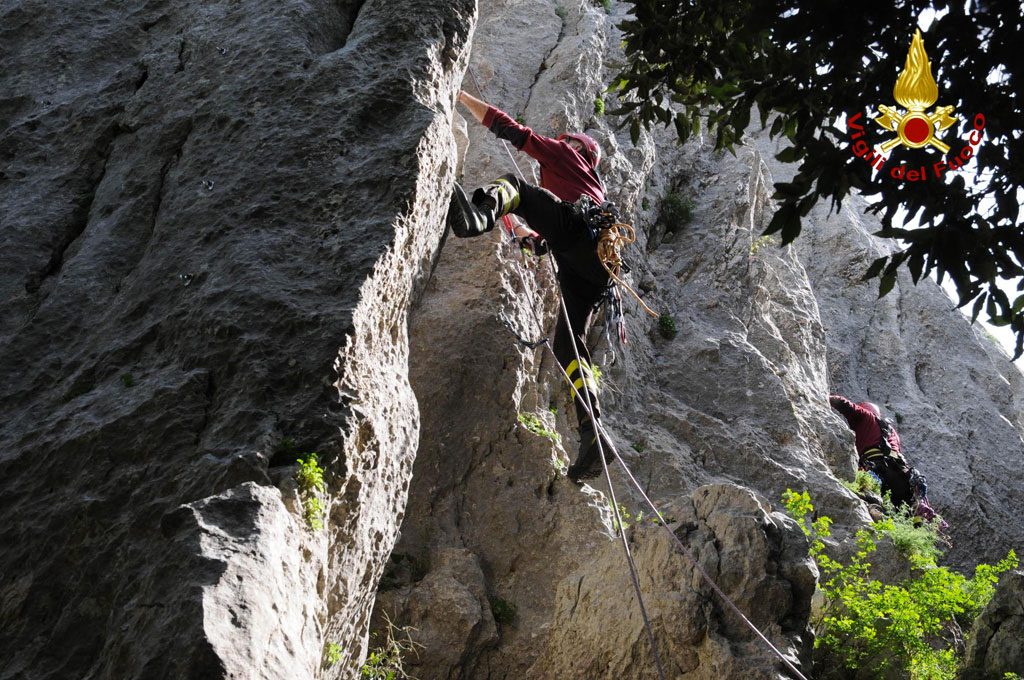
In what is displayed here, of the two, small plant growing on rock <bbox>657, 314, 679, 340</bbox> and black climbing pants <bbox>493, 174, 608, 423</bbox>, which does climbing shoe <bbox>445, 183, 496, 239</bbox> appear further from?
→ small plant growing on rock <bbox>657, 314, 679, 340</bbox>

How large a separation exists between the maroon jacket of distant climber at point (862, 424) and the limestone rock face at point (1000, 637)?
5450 millimetres

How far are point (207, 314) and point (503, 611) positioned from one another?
3.38m

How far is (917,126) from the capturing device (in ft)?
11.6

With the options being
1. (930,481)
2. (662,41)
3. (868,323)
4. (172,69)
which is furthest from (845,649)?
(868,323)

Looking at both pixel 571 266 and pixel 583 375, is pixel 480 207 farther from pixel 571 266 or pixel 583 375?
pixel 583 375

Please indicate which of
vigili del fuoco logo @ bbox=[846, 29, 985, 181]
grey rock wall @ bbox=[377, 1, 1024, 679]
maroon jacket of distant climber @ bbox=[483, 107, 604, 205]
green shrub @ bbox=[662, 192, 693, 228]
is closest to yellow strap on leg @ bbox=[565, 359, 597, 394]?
grey rock wall @ bbox=[377, 1, 1024, 679]

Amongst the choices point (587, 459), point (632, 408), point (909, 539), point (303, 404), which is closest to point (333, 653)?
point (303, 404)

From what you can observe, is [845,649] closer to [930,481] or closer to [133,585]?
[133,585]

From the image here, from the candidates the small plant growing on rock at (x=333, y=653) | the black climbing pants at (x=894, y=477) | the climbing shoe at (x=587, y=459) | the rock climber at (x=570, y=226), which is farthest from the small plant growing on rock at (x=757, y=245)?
the small plant growing on rock at (x=333, y=653)

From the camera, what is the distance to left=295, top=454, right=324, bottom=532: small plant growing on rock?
3.74 metres

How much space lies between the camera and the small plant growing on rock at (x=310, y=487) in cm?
374

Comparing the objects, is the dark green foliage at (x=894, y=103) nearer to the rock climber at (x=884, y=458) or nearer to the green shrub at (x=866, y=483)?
the green shrub at (x=866, y=483)

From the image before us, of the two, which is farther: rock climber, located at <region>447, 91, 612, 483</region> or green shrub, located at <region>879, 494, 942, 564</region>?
green shrub, located at <region>879, 494, 942, 564</region>

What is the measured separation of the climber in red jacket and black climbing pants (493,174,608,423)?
546 cm
